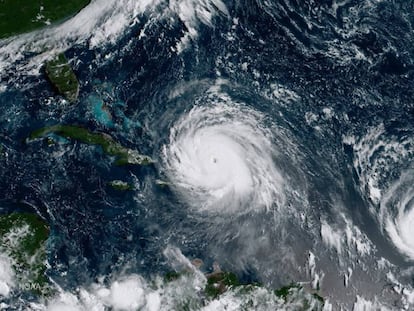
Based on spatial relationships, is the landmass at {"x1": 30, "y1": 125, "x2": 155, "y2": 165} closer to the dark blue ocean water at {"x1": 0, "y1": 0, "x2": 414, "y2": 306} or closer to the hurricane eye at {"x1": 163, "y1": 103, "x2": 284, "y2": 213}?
the dark blue ocean water at {"x1": 0, "y1": 0, "x2": 414, "y2": 306}

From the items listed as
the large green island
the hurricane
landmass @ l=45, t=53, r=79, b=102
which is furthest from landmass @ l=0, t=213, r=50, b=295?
the large green island

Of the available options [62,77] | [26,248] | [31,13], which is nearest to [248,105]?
[62,77]

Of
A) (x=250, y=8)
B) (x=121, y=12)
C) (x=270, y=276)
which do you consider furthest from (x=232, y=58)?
(x=270, y=276)

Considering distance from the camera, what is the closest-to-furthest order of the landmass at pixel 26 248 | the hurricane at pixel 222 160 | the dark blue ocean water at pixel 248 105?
1. the landmass at pixel 26 248
2. the dark blue ocean water at pixel 248 105
3. the hurricane at pixel 222 160

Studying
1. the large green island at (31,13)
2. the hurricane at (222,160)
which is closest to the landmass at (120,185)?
the hurricane at (222,160)

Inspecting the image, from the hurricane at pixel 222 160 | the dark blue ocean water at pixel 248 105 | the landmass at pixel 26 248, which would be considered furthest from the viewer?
the hurricane at pixel 222 160

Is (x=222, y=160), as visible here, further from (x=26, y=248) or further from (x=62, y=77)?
(x=26, y=248)

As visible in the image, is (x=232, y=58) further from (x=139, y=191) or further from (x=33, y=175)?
(x=33, y=175)

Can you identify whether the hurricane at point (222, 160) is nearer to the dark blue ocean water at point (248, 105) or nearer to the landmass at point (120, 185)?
the dark blue ocean water at point (248, 105)
